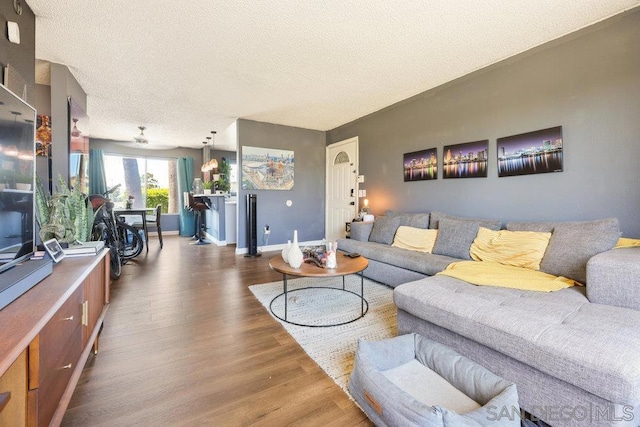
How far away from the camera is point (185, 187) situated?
310 inches

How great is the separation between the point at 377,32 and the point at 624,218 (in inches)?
101

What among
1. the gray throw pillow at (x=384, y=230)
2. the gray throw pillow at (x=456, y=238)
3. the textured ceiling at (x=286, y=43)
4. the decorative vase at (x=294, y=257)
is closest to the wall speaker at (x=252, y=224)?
the textured ceiling at (x=286, y=43)

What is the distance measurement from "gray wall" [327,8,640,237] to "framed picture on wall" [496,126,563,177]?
0.06 metres

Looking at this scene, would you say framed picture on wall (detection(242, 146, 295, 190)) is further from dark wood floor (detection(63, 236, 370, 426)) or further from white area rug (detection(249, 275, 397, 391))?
dark wood floor (detection(63, 236, 370, 426))

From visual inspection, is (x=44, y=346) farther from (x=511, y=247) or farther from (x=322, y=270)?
(x=511, y=247)

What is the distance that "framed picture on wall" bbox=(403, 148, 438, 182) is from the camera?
3.76 meters

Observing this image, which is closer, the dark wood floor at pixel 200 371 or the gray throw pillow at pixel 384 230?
the dark wood floor at pixel 200 371

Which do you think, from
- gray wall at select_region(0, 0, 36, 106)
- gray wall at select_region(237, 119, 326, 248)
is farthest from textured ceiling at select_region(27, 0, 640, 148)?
gray wall at select_region(237, 119, 326, 248)

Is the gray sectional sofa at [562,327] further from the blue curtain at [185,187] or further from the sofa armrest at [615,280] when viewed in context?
the blue curtain at [185,187]

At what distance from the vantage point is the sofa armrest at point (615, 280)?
59.4 inches

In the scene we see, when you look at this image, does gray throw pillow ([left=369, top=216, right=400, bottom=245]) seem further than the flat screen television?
Yes

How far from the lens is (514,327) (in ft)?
4.46

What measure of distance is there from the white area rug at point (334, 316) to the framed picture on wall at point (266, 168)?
8.04 feet

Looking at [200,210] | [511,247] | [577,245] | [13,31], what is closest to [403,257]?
[511,247]
